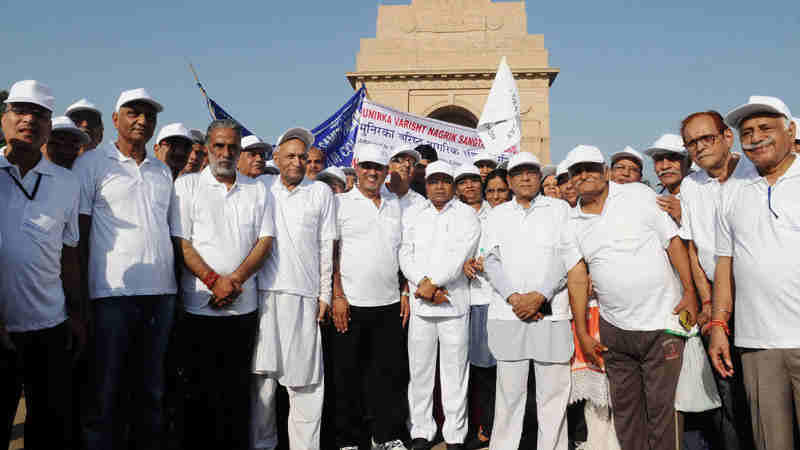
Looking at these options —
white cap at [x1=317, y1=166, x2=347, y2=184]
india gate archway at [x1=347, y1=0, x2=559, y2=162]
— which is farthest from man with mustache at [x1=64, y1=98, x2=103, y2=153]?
india gate archway at [x1=347, y1=0, x2=559, y2=162]

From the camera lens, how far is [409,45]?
798 inches

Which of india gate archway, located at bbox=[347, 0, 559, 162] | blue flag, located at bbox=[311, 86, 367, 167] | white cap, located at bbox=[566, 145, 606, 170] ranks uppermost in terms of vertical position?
india gate archway, located at bbox=[347, 0, 559, 162]

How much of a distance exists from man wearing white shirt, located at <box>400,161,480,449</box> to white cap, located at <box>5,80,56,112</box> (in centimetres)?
298

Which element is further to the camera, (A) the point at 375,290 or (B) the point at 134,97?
(A) the point at 375,290

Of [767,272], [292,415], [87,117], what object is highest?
[87,117]

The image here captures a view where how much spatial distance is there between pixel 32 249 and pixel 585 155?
3.72 metres

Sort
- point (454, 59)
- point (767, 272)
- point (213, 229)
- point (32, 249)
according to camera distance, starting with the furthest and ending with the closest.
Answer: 1. point (454, 59)
2. point (213, 229)
3. point (32, 249)
4. point (767, 272)

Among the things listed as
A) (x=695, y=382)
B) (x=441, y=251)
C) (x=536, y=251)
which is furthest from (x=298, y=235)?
(x=695, y=382)

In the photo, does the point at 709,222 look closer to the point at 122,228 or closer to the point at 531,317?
the point at 531,317

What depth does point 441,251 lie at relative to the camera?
4.65 m

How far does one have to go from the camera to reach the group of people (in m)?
3.04

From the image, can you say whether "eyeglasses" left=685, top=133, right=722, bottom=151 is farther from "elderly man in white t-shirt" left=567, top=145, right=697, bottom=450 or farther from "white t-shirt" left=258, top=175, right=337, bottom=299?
"white t-shirt" left=258, top=175, right=337, bottom=299

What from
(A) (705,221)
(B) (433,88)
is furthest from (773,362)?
(B) (433,88)

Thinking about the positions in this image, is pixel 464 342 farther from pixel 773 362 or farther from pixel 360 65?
pixel 360 65
